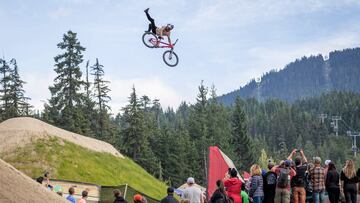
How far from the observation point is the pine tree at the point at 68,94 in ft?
245

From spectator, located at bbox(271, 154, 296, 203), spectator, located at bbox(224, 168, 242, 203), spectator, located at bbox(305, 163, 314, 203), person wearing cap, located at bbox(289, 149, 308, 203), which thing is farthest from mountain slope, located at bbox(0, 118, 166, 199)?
spectator, located at bbox(224, 168, 242, 203)

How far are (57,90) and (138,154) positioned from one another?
16.3m

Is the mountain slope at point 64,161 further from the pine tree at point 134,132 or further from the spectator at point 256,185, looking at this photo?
the pine tree at point 134,132

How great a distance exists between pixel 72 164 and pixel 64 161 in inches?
26.0

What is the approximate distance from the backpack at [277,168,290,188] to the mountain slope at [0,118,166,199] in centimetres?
2491

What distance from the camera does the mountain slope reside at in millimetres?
38406

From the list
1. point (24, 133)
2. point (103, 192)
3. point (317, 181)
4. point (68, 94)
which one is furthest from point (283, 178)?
point (68, 94)

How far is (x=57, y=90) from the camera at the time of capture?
255 ft

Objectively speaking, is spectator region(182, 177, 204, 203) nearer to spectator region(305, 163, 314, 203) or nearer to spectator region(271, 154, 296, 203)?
spectator region(271, 154, 296, 203)

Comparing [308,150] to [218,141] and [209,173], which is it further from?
[209,173]

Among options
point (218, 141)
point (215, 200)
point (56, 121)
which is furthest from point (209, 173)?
point (218, 141)

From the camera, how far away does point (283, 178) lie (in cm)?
1571

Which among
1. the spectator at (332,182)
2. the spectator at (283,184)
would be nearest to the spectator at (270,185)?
the spectator at (283,184)

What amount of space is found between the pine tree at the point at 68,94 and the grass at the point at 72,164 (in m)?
29.0
